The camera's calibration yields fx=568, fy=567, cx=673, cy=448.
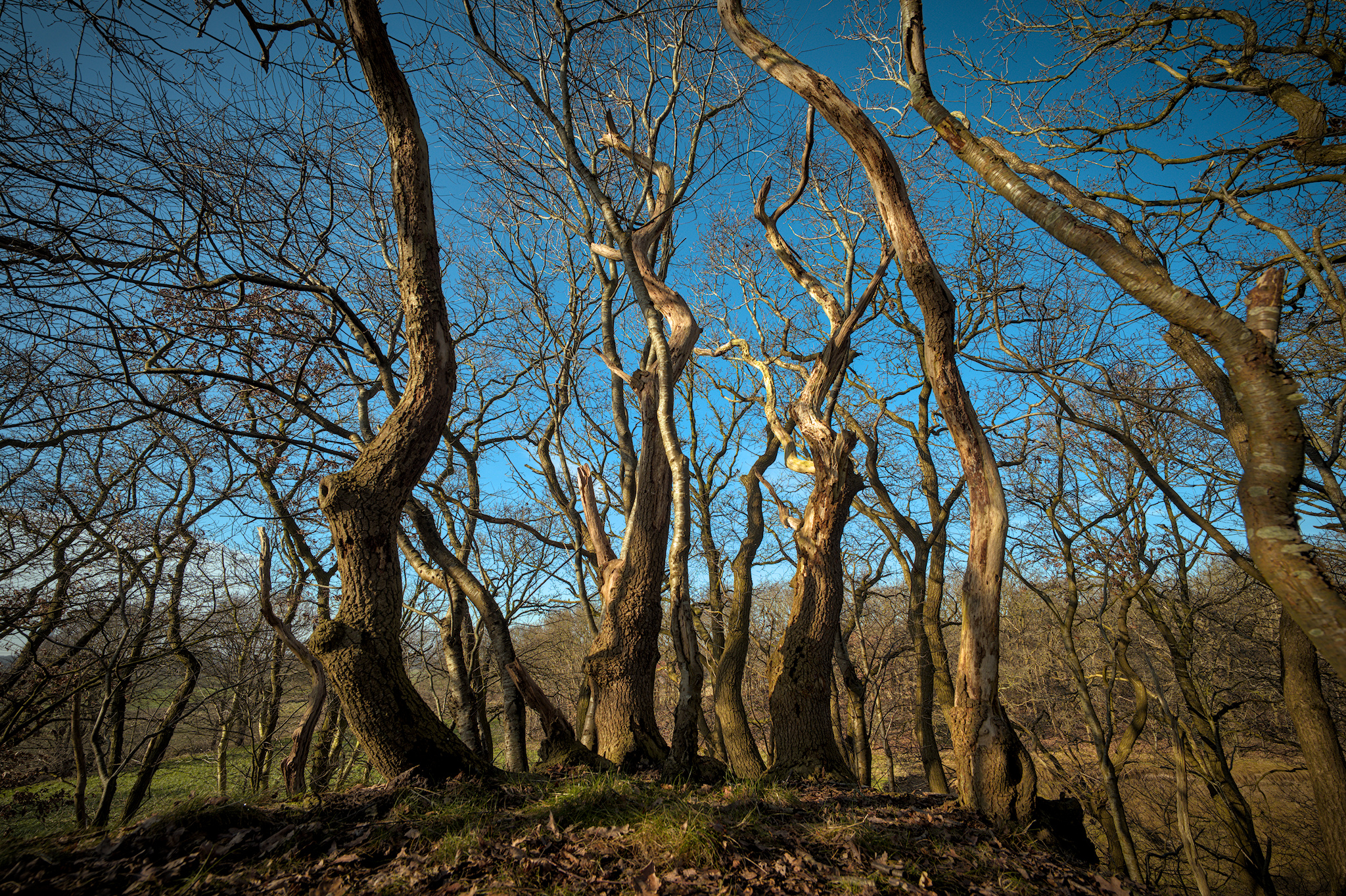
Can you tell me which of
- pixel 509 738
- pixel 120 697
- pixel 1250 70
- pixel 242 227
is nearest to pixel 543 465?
pixel 509 738

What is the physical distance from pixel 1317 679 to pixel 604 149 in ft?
32.2

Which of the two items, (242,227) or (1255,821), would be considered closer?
(242,227)

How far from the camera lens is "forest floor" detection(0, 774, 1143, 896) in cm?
242

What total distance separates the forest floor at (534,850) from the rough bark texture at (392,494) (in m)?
0.36

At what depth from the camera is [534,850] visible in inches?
108

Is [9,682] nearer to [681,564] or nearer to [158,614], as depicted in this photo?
[158,614]

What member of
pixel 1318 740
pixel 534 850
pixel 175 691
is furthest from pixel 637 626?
pixel 175 691

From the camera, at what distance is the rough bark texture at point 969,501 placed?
12.8ft

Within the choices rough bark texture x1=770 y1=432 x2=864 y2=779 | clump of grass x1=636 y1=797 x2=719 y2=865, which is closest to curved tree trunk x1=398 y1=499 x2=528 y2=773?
rough bark texture x1=770 y1=432 x2=864 y2=779

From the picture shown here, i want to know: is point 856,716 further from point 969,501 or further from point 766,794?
point 969,501

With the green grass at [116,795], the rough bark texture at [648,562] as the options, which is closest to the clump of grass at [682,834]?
the rough bark texture at [648,562]

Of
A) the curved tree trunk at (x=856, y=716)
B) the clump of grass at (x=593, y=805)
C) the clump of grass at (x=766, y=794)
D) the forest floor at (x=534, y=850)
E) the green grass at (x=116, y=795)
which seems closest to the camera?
the forest floor at (x=534, y=850)

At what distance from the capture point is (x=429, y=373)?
3838 mm

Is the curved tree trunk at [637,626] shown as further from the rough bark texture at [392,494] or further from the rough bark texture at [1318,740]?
the rough bark texture at [1318,740]
